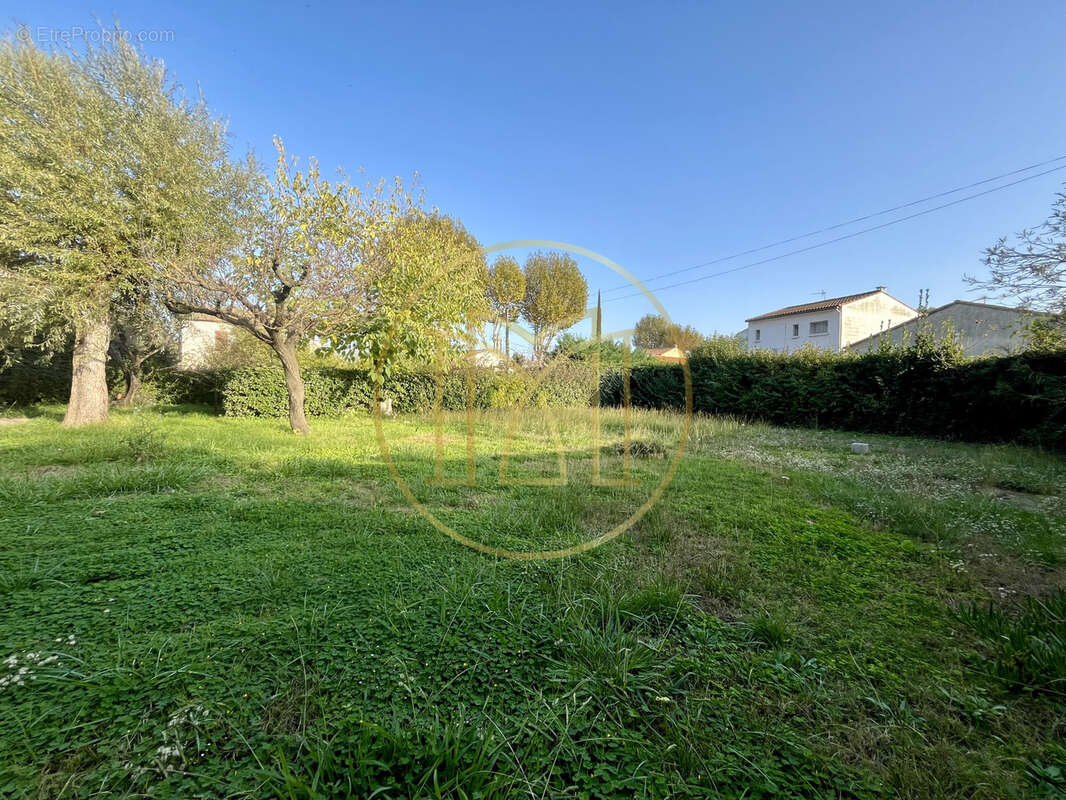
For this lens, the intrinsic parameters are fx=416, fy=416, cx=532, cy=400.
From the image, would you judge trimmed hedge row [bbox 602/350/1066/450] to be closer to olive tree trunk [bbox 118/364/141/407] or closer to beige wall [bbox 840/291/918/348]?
olive tree trunk [bbox 118/364/141/407]

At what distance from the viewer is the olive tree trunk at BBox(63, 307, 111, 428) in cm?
835

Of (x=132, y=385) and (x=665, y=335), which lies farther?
(x=132, y=385)

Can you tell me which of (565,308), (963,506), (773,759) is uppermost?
(565,308)

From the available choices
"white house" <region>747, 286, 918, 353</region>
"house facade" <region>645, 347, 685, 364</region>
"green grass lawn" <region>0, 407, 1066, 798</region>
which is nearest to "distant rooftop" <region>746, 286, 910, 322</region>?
"white house" <region>747, 286, 918, 353</region>

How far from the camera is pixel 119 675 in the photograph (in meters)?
1.54

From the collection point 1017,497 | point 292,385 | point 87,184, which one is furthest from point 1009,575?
point 87,184

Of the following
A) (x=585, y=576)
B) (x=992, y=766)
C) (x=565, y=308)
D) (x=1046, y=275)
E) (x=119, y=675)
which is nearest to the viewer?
(x=992, y=766)

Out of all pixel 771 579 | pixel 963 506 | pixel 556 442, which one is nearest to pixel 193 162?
pixel 556 442

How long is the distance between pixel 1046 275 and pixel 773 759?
6.52m

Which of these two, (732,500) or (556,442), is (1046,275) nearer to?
(732,500)

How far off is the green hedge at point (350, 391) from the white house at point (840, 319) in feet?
59.6

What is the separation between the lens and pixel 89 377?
27.9 feet

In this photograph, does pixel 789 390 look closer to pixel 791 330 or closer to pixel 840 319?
pixel 840 319

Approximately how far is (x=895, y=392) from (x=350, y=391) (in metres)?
14.3
